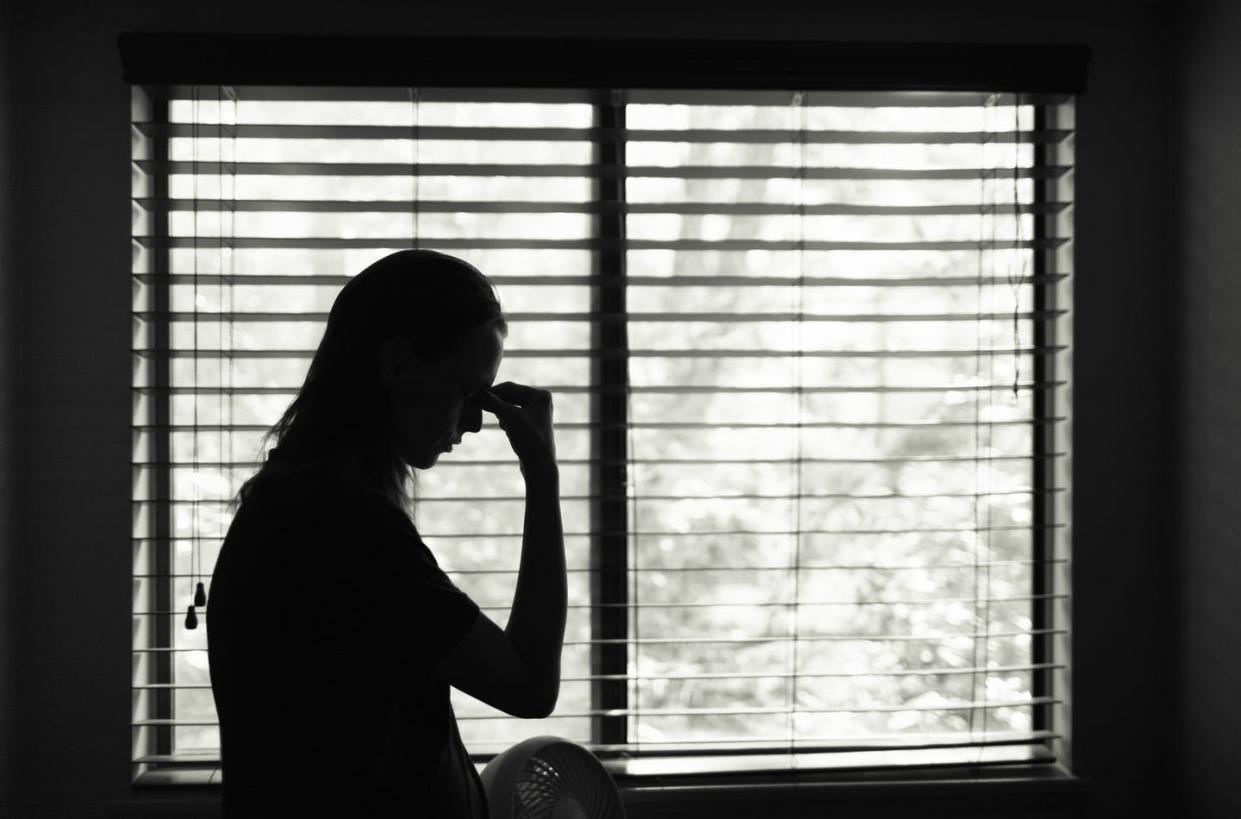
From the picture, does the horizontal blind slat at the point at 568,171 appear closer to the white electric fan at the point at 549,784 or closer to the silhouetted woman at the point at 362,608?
the silhouetted woman at the point at 362,608

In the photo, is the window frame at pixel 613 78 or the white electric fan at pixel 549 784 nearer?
the white electric fan at pixel 549 784

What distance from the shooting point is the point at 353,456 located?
927mm

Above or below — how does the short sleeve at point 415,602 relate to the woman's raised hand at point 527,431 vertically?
below

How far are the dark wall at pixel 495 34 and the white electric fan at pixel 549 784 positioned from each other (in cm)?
72

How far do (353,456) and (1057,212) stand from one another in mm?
1571

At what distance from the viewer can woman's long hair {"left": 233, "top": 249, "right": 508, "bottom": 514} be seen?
934 mm

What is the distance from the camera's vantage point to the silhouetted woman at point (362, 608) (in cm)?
85

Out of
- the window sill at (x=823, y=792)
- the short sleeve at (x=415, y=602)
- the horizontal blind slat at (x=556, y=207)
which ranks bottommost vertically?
the window sill at (x=823, y=792)

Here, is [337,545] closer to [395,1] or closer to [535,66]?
[535,66]

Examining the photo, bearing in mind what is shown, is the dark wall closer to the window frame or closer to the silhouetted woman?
the window frame
